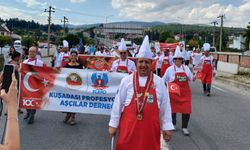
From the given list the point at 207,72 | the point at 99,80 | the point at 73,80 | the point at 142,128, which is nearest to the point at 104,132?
the point at 99,80

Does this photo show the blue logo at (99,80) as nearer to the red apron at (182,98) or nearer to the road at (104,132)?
the road at (104,132)

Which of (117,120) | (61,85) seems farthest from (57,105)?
(117,120)

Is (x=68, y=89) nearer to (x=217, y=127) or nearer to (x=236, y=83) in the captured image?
(x=217, y=127)

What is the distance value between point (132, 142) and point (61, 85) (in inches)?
180

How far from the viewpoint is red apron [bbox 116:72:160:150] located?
4.36m

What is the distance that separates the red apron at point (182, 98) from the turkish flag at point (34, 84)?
274cm

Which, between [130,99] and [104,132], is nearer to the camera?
[130,99]

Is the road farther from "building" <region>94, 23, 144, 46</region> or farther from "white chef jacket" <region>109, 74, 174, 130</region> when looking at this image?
"building" <region>94, 23, 144, 46</region>

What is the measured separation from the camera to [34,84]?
859 cm

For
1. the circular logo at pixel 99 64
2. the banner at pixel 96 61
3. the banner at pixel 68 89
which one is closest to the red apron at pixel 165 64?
the banner at pixel 96 61

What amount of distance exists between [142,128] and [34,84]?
479 centimetres

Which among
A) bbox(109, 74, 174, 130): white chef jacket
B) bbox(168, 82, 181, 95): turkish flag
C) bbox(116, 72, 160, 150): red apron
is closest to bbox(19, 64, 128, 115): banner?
bbox(168, 82, 181, 95): turkish flag

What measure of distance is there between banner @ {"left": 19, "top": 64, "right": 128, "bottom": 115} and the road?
46 centimetres

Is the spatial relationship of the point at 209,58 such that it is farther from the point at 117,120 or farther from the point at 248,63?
the point at 248,63
